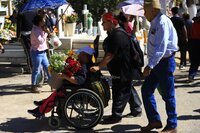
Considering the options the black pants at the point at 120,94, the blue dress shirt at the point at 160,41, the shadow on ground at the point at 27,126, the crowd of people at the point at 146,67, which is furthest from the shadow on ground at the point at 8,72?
the blue dress shirt at the point at 160,41

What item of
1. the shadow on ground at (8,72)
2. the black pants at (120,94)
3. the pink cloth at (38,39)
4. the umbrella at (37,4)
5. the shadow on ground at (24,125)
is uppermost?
the umbrella at (37,4)

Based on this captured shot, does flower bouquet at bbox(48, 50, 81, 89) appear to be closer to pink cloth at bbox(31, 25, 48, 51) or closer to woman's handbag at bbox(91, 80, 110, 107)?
woman's handbag at bbox(91, 80, 110, 107)

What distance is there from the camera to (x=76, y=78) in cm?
600

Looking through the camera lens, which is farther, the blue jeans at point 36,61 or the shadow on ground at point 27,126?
the blue jeans at point 36,61

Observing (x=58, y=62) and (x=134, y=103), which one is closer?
(x=58, y=62)

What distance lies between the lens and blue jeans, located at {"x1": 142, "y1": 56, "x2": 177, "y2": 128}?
219 inches

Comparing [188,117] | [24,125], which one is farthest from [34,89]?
[188,117]

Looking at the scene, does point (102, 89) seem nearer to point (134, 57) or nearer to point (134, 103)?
point (134, 57)

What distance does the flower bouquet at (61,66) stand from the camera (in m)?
6.04

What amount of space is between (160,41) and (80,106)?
1587mm

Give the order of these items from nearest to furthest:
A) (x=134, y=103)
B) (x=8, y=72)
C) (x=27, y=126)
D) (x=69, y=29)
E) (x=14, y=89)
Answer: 1. (x=27, y=126)
2. (x=134, y=103)
3. (x=14, y=89)
4. (x=8, y=72)
5. (x=69, y=29)

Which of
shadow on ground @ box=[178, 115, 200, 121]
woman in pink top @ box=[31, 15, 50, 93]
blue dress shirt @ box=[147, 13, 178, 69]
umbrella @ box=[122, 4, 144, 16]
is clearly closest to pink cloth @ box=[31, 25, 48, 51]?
woman in pink top @ box=[31, 15, 50, 93]

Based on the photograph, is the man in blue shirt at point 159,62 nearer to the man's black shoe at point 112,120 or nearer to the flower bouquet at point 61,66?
the man's black shoe at point 112,120

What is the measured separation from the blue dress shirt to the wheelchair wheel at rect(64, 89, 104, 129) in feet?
3.42
